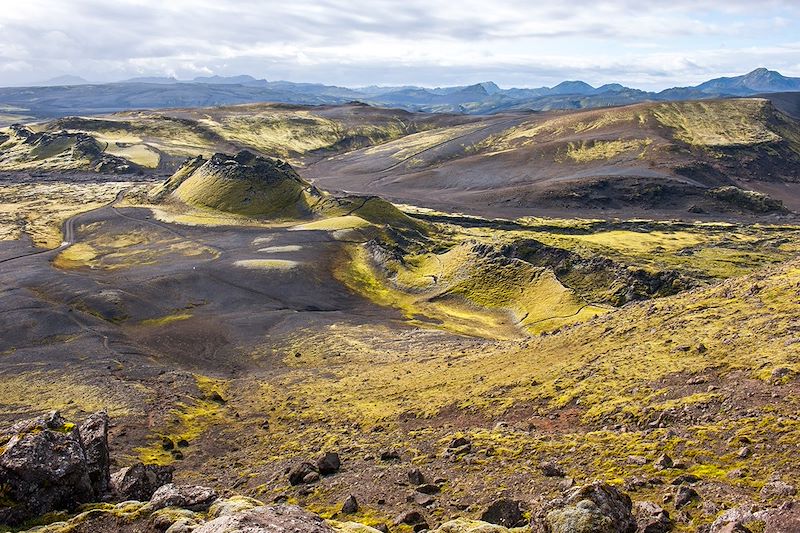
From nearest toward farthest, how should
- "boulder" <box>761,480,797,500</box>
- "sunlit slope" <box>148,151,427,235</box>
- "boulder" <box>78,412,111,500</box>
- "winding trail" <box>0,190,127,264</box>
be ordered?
"boulder" <box>761,480,797,500</box>, "boulder" <box>78,412,111,500</box>, "winding trail" <box>0,190,127,264</box>, "sunlit slope" <box>148,151,427,235</box>

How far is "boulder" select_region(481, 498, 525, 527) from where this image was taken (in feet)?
59.3

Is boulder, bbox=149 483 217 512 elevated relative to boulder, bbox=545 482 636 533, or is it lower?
lower

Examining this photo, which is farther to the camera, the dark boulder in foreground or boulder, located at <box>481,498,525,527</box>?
the dark boulder in foreground

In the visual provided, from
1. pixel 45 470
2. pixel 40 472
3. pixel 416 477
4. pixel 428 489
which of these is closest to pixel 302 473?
pixel 416 477

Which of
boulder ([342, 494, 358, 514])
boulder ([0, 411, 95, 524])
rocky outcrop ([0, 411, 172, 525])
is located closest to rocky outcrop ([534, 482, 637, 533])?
boulder ([342, 494, 358, 514])

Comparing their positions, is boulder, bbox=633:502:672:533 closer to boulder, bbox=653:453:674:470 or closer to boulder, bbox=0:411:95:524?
boulder, bbox=653:453:674:470

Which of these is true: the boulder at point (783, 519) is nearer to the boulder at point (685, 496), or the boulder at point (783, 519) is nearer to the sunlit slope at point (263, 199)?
the boulder at point (685, 496)

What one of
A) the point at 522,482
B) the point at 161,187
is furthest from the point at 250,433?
the point at 161,187

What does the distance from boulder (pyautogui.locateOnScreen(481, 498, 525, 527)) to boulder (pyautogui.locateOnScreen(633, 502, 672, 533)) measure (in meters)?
3.40

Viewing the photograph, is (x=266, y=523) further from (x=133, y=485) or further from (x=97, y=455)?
(x=97, y=455)

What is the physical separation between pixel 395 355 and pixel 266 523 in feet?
122

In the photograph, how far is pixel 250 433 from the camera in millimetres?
36781

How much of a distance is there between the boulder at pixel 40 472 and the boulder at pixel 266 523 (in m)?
6.36

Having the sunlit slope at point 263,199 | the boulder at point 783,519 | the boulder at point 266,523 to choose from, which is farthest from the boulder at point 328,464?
the sunlit slope at point 263,199
